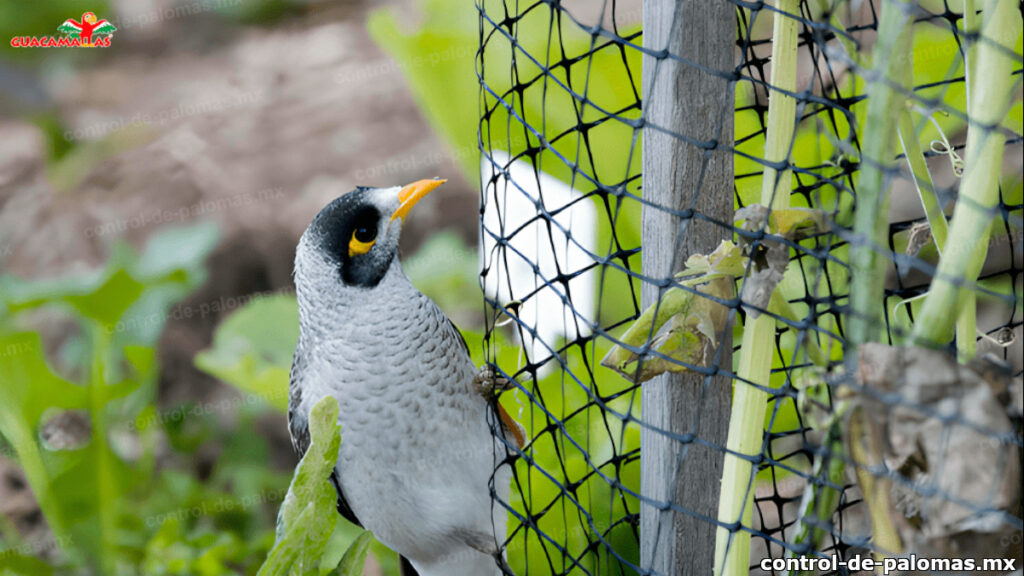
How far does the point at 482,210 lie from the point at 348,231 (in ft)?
0.72

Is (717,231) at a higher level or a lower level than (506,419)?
higher

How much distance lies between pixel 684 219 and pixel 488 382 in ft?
1.65

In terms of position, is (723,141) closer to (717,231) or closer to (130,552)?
(717,231)

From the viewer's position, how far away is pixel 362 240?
Answer: 1.33m

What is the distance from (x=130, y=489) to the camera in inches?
87.0

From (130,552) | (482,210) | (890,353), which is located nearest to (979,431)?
(890,353)

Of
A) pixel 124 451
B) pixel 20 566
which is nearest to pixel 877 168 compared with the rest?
pixel 20 566

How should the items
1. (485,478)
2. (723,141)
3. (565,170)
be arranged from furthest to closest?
(565,170) < (485,478) < (723,141)

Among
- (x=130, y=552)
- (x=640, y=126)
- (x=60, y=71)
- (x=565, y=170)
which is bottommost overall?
(x=130, y=552)

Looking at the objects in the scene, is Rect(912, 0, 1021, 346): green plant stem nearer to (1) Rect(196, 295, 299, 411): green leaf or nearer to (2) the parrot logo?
(1) Rect(196, 295, 299, 411): green leaf

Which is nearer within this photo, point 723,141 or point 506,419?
point 723,141

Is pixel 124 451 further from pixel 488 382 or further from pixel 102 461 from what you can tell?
pixel 488 382

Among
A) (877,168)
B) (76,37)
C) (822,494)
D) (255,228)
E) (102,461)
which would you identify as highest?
(76,37)

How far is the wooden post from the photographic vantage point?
993 mm
